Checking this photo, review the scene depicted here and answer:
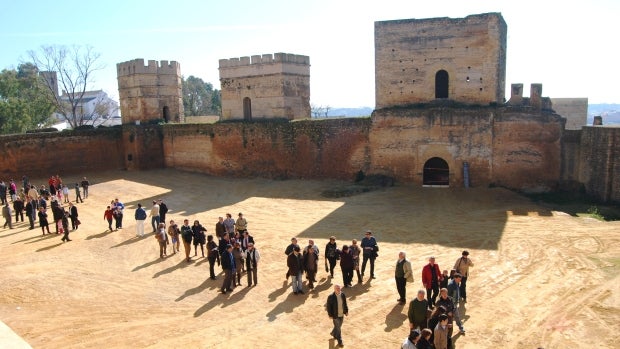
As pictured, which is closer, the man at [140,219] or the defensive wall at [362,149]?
the man at [140,219]

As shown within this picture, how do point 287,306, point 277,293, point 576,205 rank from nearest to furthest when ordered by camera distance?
point 287,306 < point 277,293 < point 576,205

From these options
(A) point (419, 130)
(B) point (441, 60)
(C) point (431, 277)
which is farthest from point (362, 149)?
(C) point (431, 277)

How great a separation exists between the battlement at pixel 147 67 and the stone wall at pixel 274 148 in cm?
369

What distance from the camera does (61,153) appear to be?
27.3 m

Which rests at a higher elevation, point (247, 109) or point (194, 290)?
point (247, 109)

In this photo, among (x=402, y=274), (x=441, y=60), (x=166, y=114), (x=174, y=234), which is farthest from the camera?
(x=166, y=114)

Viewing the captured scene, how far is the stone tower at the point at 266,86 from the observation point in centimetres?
2561

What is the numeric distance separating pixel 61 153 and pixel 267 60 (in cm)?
1261

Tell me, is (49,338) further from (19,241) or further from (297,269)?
(19,241)

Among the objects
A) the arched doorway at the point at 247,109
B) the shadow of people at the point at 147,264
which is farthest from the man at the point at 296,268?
the arched doorway at the point at 247,109

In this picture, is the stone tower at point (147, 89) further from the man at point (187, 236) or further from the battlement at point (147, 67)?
the man at point (187, 236)

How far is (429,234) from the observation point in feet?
46.4

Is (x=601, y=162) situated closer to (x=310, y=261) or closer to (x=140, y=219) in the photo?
(x=310, y=261)

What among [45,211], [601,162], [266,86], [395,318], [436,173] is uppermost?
[266,86]
